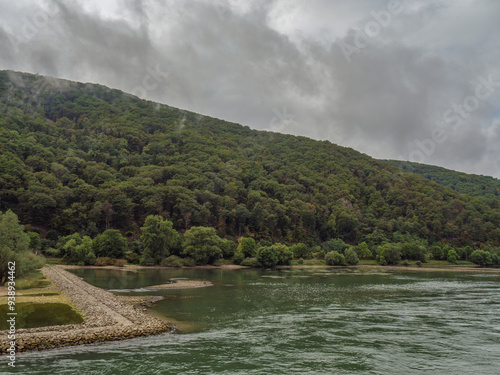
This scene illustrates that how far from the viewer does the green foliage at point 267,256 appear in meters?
114

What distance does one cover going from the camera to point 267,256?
376 ft

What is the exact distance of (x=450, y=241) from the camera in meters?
182

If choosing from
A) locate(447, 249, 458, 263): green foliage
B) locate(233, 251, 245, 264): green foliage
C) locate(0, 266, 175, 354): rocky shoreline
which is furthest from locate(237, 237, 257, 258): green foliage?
locate(447, 249, 458, 263): green foliage

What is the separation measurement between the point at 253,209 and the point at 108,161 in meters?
85.7

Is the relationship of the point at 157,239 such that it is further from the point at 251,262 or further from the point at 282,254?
the point at 282,254

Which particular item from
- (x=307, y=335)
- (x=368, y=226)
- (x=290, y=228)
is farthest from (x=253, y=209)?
(x=307, y=335)

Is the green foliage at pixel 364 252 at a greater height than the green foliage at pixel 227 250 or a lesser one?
lesser

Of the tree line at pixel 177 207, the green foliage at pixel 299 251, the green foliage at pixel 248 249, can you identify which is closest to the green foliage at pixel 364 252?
the tree line at pixel 177 207

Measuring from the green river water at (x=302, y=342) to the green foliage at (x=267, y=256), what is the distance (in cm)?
6830

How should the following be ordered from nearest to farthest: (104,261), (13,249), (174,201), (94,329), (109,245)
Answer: (94,329) < (13,249) < (104,261) < (109,245) < (174,201)

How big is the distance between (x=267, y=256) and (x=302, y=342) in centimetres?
8903

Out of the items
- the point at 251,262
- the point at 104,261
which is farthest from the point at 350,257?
the point at 104,261

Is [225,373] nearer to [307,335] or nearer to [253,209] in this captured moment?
[307,335]

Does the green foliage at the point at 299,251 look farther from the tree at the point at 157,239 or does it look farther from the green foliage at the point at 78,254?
the green foliage at the point at 78,254
